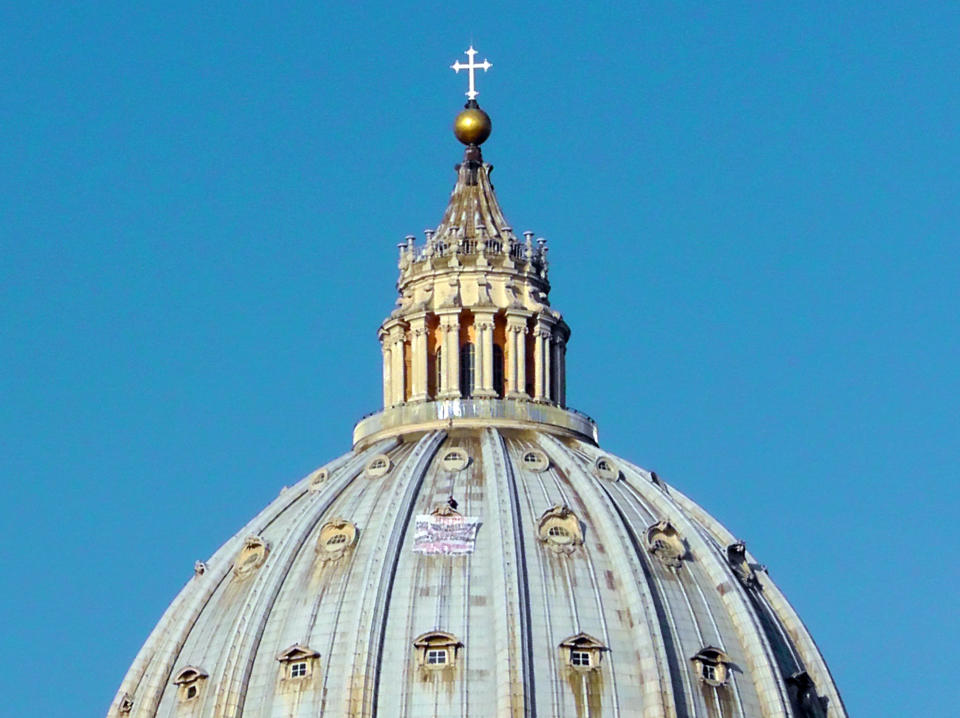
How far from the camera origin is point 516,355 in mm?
133250

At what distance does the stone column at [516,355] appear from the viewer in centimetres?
13312

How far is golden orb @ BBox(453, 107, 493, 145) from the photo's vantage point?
139m

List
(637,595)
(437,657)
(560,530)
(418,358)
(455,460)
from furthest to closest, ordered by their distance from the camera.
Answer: (418,358), (455,460), (560,530), (637,595), (437,657)

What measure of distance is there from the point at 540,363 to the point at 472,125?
10790 millimetres

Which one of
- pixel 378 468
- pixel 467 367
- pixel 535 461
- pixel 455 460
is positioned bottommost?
pixel 455 460

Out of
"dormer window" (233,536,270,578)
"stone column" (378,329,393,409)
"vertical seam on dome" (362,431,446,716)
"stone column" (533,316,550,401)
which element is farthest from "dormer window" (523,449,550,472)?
"dormer window" (233,536,270,578)

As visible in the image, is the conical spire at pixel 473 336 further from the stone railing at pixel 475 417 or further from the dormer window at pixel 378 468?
the dormer window at pixel 378 468

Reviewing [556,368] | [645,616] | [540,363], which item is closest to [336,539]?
[645,616]

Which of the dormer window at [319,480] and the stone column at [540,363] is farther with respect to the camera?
the stone column at [540,363]

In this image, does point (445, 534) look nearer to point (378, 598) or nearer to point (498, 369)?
point (378, 598)

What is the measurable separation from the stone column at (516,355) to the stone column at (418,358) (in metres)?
3.21

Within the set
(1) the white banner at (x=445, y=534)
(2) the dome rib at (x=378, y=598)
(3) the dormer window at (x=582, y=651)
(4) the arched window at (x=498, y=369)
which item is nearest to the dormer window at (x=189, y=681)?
(2) the dome rib at (x=378, y=598)

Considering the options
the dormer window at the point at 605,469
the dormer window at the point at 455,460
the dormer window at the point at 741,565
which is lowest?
the dormer window at the point at 741,565

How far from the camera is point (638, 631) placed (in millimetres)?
121562
